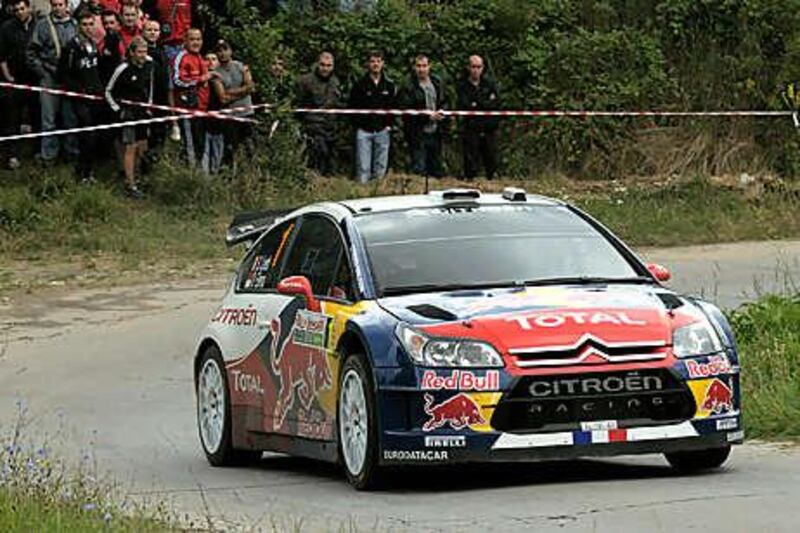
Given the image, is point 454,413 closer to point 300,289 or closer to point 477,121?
point 300,289

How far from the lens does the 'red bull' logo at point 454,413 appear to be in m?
11.0

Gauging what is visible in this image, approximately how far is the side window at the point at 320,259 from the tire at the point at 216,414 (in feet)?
3.18

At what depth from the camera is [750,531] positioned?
9398mm

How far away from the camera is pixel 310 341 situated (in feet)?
40.7

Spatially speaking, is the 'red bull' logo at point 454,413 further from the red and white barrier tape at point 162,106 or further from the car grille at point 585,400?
the red and white barrier tape at point 162,106

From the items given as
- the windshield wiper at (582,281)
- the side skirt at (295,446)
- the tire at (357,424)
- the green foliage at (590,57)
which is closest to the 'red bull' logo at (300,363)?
the side skirt at (295,446)

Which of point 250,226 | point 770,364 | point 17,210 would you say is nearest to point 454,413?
point 250,226

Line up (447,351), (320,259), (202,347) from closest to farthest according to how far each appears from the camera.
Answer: (447,351) → (320,259) → (202,347)

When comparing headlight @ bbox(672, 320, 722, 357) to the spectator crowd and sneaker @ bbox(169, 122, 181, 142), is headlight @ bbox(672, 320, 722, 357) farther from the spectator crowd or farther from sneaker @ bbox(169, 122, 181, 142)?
sneaker @ bbox(169, 122, 181, 142)

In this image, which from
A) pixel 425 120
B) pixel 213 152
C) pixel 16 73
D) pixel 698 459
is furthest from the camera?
pixel 425 120

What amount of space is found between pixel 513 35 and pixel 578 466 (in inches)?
859

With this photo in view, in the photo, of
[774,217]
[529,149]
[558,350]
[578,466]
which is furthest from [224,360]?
[529,149]

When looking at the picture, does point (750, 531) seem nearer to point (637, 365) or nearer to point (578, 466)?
point (637, 365)

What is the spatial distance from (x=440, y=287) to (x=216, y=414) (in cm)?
261
